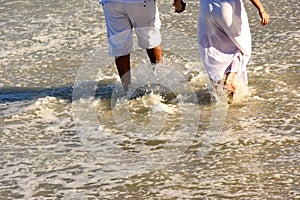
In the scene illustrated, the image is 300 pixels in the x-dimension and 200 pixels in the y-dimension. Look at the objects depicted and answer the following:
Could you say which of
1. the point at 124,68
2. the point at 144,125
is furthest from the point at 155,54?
the point at 144,125

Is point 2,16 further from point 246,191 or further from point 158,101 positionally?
point 246,191

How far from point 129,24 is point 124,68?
1.26ft

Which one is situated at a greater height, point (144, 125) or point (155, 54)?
point (155, 54)

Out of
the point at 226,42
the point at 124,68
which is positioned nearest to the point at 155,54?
the point at 124,68

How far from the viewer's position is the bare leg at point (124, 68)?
6453mm

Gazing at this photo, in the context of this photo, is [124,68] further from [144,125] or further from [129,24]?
[144,125]

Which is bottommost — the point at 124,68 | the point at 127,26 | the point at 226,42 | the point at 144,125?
the point at 144,125

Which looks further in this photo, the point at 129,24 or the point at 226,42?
the point at 129,24

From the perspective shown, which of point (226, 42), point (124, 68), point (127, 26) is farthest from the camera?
point (124, 68)

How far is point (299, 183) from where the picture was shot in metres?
4.65

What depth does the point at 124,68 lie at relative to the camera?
648 centimetres

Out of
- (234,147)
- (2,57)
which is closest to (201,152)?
(234,147)

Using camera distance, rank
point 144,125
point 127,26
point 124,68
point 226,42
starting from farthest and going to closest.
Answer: point 124,68 → point 127,26 → point 226,42 → point 144,125

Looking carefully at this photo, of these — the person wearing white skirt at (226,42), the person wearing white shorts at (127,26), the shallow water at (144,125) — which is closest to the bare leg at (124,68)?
the person wearing white shorts at (127,26)
